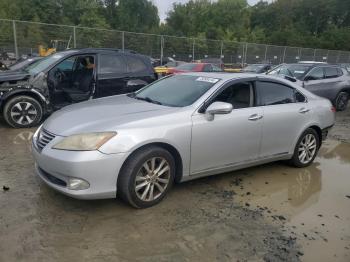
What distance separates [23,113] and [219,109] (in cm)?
484

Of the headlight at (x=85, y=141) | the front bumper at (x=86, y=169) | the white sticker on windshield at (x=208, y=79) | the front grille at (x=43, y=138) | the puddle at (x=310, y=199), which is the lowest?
the puddle at (x=310, y=199)

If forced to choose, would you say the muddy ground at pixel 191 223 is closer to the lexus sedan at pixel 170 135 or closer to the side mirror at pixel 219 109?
the lexus sedan at pixel 170 135

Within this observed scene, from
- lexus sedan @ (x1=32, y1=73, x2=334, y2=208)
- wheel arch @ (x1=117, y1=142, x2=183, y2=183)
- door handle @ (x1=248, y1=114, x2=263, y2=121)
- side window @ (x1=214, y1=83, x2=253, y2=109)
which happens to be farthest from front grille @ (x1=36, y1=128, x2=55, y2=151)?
door handle @ (x1=248, y1=114, x2=263, y2=121)

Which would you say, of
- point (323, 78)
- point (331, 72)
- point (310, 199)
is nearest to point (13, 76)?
point (310, 199)

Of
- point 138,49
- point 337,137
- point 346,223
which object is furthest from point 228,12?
point 346,223

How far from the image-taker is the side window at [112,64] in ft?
25.1

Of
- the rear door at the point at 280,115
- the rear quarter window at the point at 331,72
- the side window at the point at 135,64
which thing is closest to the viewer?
the rear door at the point at 280,115

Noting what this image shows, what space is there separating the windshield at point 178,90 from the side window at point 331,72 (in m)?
7.93

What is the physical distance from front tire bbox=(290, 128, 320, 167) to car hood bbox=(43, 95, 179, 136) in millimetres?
2343

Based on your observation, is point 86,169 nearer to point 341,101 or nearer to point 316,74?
point 316,74

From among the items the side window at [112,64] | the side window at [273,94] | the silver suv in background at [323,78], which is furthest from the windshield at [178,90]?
the silver suv in background at [323,78]

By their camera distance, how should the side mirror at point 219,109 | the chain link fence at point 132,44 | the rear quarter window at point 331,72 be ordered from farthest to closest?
the chain link fence at point 132,44
the rear quarter window at point 331,72
the side mirror at point 219,109

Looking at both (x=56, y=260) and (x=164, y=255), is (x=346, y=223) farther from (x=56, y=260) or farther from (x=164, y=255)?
(x=56, y=260)

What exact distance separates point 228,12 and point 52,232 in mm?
73731
